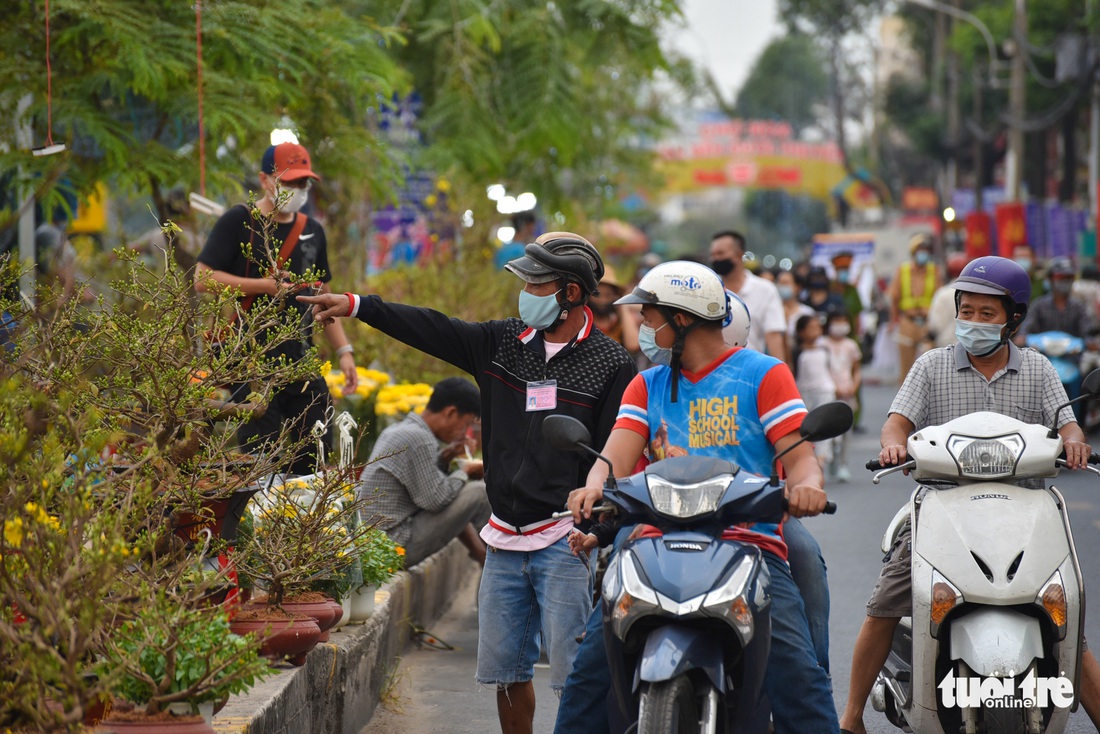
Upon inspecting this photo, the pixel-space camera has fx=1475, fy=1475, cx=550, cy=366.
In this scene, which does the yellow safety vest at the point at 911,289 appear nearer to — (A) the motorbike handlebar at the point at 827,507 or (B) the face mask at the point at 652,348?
(B) the face mask at the point at 652,348

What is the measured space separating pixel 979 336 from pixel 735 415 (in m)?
1.35

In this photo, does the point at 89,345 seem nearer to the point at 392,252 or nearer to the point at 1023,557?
the point at 1023,557

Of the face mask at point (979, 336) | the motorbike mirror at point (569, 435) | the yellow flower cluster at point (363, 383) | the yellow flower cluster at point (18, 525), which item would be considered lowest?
the yellow flower cluster at point (363, 383)

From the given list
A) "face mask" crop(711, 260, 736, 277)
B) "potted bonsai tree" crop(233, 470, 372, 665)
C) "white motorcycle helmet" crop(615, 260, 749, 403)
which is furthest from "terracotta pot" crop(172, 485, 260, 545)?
"face mask" crop(711, 260, 736, 277)

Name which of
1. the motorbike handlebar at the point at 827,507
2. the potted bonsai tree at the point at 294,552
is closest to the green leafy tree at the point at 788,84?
the potted bonsai tree at the point at 294,552

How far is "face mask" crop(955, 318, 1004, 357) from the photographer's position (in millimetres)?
5285

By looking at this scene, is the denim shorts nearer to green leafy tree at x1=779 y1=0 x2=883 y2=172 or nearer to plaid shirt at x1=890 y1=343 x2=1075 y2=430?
plaid shirt at x1=890 y1=343 x2=1075 y2=430

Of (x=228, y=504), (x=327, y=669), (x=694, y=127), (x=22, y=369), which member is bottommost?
(x=327, y=669)

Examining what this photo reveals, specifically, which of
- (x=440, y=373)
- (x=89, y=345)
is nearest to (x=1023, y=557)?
(x=89, y=345)

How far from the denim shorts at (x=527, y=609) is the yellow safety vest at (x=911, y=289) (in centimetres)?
1455

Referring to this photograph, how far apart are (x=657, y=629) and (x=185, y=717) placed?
125cm

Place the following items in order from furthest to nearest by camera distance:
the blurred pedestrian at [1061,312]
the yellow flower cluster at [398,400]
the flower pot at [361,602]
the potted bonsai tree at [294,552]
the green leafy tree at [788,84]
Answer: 1. the green leafy tree at [788,84]
2. the blurred pedestrian at [1061,312]
3. the yellow flower cluster at [398,400]
4. the flower pot at [361,602]
5. the potted bonsai tree at [294,552]

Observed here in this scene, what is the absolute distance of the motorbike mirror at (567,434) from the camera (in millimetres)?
4234

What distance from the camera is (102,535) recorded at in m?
3.74
